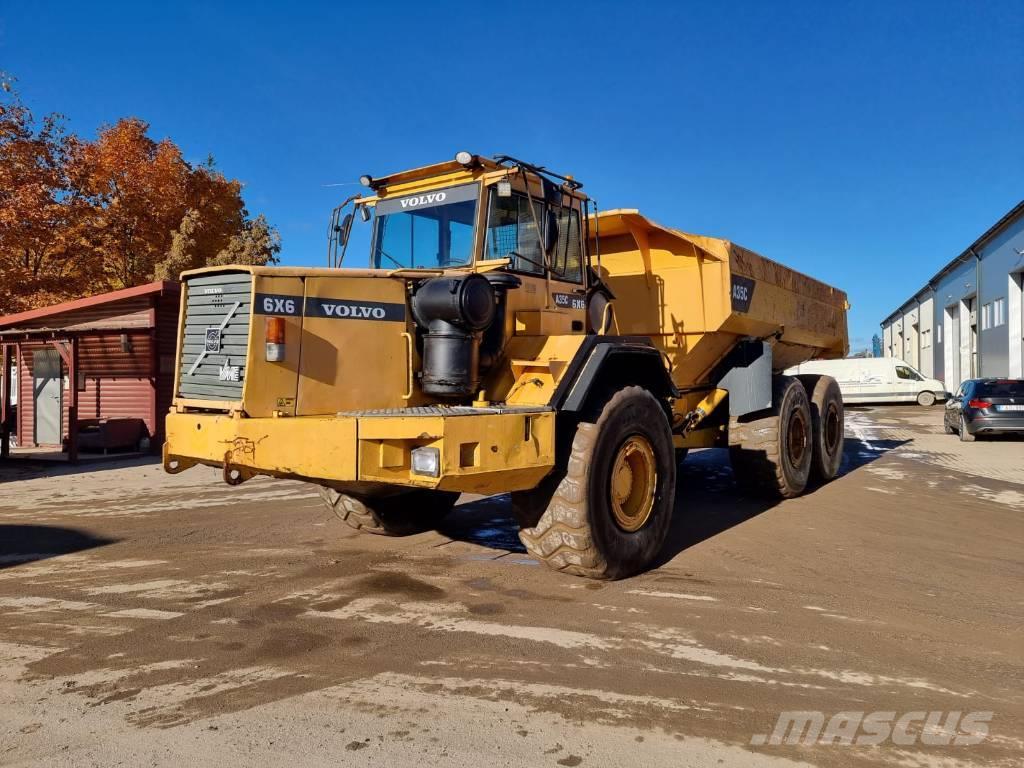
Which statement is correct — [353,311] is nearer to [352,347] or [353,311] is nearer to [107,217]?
[352,347]

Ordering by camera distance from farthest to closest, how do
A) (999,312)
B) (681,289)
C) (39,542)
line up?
(999,312), (681,289), (39,542)

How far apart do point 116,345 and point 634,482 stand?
14446 millimetres

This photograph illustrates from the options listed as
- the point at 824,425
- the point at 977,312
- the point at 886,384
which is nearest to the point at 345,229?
the point at 824,425

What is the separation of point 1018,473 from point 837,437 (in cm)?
321

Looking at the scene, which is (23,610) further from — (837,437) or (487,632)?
(837,437)

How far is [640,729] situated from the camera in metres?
3.31

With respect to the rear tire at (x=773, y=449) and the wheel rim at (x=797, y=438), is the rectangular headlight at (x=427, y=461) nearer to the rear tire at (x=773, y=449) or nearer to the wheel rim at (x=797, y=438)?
the rear tire at (x=773, y=449)

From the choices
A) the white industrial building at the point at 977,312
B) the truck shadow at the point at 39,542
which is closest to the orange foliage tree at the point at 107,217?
the truck shadow at the point at 39,542

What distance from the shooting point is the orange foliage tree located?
59.6 feet

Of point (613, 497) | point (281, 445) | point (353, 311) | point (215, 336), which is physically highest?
point (353, 311)

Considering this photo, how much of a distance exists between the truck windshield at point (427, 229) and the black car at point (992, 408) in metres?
15.2

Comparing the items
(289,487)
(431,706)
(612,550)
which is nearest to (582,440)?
(612,550)

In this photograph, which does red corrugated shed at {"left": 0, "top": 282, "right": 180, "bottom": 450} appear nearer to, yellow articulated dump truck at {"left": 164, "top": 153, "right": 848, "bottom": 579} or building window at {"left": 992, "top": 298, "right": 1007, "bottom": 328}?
yellow articulated dump truck at {"left": 164, "top": 153, "right": 848, "bottom": 579}

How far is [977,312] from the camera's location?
1299 inches
